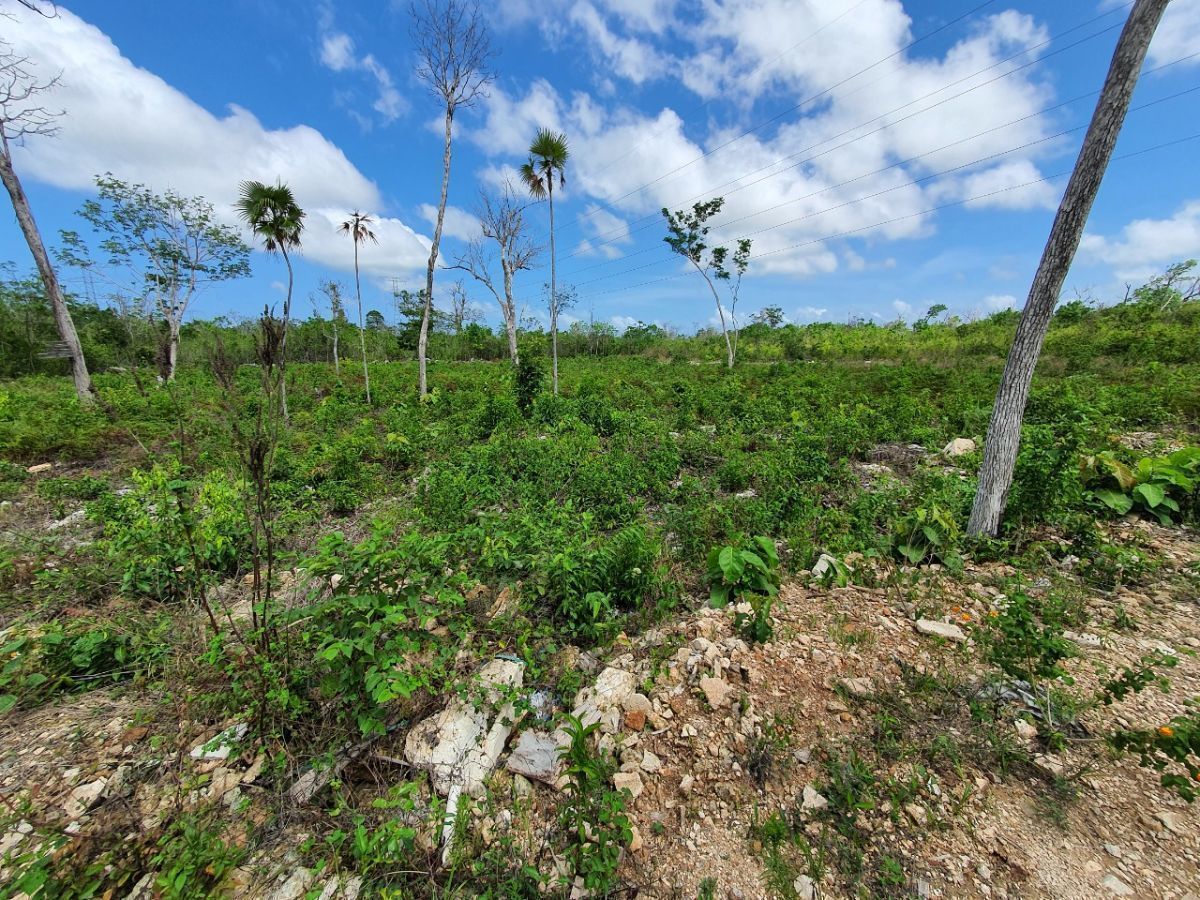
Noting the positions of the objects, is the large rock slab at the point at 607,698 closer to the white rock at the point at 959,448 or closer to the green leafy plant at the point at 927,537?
the green leafy plant at the point at 927,537

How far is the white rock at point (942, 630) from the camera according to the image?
299cm

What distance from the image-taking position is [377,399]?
13.7m

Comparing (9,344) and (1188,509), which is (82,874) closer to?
(1188,509)

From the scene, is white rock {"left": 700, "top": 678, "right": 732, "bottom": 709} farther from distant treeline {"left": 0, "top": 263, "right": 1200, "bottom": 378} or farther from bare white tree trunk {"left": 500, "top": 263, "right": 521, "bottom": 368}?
bare white tree trunk {"left": 500, "top": 263, "right": 521, "bottom": 368}

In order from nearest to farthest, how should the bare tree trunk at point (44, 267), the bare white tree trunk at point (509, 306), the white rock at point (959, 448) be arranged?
the white rock at point (959, 448), the bare tree trunk at point (44, 267), the bare white tree trunk at point (509, 306)

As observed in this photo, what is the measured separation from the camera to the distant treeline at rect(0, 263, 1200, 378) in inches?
533

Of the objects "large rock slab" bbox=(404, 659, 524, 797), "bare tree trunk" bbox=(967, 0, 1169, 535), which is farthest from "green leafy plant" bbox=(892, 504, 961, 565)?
"large rock slab" bbox=(404, 659, 524, 797)

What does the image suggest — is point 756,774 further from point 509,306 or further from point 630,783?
point 509,306

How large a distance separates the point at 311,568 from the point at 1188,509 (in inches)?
296

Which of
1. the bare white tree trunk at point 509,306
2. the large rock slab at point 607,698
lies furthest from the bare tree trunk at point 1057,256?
the bare white tree trunk at point 509,306

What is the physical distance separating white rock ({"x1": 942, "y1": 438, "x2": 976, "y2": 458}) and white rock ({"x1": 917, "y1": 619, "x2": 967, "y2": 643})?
4857 millimetres

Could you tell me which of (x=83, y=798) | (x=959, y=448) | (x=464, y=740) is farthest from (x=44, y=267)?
(x=959, y=448)

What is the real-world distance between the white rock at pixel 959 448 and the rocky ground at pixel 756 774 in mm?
4200

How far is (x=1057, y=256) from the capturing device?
3549mm
